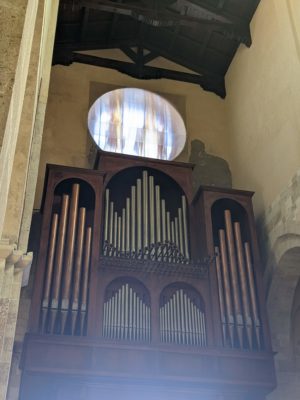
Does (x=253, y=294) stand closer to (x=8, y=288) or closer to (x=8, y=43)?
(x=8, y=288)

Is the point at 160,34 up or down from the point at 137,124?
up

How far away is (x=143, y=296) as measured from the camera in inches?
304

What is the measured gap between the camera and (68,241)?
7906 millimetres

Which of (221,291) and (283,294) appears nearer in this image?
(221,291)

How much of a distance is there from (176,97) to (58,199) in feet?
13.5

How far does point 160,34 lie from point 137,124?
2263 millimetres

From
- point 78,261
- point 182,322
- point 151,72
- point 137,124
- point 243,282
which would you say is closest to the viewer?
point 182,322

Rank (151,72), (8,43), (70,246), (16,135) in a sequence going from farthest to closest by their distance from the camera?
(151,72)
(70,246)
(16,135)
(8,43)

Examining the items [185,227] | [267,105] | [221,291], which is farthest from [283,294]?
[267,105]

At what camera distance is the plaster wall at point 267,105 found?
27.9ft

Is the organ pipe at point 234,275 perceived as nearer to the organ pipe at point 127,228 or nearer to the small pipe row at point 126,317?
the small pipe row at point 126,317

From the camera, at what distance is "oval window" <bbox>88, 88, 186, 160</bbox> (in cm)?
1062

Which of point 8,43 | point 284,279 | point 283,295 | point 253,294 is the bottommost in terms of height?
point 8,43

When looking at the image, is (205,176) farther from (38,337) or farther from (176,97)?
(38,337)
